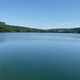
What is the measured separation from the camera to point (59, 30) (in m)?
182

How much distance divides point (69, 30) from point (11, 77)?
6334 inches

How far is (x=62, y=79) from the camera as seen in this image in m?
8.48

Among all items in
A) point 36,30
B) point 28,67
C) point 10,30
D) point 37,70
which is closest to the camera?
point 37,70

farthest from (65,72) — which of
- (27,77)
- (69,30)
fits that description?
(69,30)

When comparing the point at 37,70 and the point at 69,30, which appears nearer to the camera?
the point at 37,70

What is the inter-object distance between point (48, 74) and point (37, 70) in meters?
0.98

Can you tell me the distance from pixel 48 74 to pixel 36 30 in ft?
566

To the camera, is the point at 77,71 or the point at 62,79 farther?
the point at 77,71

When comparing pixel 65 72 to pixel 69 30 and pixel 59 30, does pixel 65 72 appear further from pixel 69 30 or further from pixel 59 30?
pixel 59 30

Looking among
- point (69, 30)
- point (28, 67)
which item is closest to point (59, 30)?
point (69, 30)

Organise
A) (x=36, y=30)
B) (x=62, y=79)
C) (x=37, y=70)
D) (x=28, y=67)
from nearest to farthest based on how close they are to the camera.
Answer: (x=62, y=79), (x=37, y=70), (x=28, y=67), (x=36, y=30)

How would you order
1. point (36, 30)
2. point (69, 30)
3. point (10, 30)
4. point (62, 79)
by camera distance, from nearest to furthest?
point (62, 79) < point (10, 30) < point (69, 30) < point (36, 30)

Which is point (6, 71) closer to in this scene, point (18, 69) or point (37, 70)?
point (18, 69)

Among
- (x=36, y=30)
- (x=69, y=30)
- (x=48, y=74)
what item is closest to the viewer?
(x=48, y=74)
